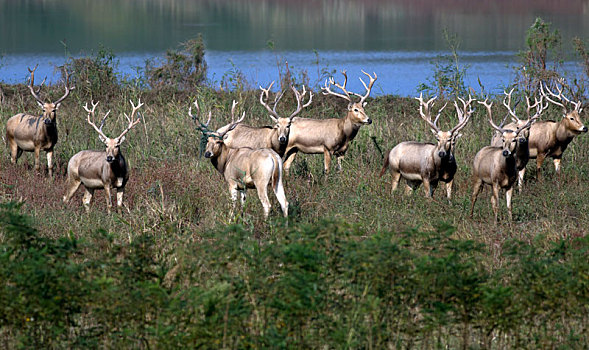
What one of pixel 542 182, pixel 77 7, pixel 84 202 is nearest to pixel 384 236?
pixel 84 202

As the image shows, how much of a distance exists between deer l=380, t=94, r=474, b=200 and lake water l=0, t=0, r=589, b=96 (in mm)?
8328

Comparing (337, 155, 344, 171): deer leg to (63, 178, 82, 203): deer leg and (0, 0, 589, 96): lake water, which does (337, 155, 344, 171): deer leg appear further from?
(0, 0, 589, 96): lake water

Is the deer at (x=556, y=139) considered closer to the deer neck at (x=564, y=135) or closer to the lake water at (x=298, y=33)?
the deer neck at (x=564, y=135)

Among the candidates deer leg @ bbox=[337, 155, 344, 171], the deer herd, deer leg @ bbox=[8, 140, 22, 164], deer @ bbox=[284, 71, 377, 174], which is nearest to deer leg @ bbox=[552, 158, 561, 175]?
the deer herd

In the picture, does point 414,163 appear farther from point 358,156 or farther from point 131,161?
point 131,161

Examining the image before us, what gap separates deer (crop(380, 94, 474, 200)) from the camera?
12.5 m

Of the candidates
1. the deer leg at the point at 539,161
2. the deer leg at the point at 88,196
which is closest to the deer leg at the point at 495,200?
the deer leg at the point at 539,161

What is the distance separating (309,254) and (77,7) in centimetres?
6406

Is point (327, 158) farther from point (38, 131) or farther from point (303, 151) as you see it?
point (38, 131)

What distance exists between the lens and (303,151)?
1579cm

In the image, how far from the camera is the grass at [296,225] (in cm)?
618

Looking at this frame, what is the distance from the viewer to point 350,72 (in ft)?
110

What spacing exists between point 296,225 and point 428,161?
535cm

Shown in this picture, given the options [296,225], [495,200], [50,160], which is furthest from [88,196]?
[495,200]
